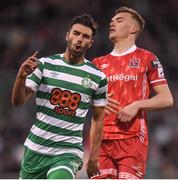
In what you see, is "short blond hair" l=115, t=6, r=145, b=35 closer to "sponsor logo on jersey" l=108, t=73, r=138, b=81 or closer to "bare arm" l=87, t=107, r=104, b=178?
"sponsor logo on jersey" l=108, t=73, r=138, b=81

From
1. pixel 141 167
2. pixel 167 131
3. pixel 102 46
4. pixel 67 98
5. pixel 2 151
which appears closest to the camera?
pixel 67 98

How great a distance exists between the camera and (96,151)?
6.84 metres

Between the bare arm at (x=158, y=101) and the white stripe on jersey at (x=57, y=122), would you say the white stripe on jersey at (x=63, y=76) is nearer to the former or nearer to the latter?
the white stripe on jersey at (x=57, y=122)

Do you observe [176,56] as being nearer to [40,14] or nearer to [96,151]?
[40,14]

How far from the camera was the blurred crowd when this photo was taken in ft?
43.4

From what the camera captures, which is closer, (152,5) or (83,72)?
(83,72)

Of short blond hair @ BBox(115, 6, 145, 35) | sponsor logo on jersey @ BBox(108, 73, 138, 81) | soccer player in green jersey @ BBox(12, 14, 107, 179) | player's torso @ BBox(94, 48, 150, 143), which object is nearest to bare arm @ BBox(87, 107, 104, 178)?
soccer player in green jersey @ BBox(12, 14, 107, 179)

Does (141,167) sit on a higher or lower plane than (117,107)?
lower

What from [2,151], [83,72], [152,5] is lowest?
[2,151]

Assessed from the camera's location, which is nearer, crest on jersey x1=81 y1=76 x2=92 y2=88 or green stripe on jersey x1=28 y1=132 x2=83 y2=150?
green stripe on jersey x1=28 y1=132 x2=83 y2=150

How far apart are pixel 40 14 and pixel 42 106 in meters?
9.80

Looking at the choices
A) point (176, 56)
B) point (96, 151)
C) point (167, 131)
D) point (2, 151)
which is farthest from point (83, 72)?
point (176, 56)

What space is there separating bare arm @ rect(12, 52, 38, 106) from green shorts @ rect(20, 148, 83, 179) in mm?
562

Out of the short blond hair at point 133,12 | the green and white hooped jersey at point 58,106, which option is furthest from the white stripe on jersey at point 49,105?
the short blond hair at point 133,12
